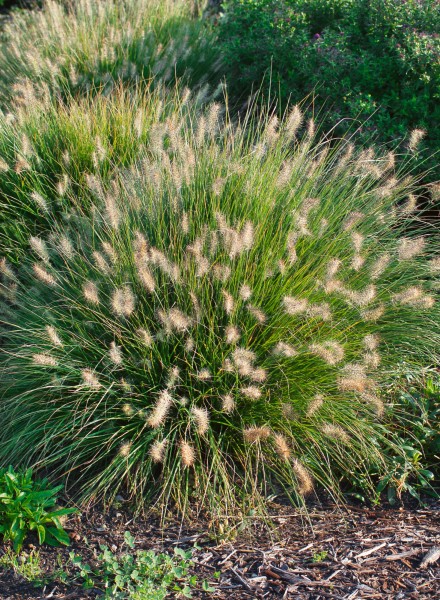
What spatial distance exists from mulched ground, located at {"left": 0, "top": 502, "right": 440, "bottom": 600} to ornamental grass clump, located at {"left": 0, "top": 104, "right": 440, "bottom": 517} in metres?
0.15

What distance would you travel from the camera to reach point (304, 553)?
316cm

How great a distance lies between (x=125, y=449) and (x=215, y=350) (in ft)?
2.19

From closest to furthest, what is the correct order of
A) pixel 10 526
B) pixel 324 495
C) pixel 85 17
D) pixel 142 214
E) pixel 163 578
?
pixel 163 578 < pixel 10 526 < pixel 324 495 < pixel 142 214 < pixel 85 17

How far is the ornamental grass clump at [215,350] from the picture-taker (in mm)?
3438

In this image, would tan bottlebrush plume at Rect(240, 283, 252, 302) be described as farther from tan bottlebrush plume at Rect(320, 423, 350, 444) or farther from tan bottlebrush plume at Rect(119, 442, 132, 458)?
tan bottlebrush plume at Rect(119, 442, 132, 458)

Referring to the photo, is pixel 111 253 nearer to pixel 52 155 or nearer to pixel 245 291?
pixel 245 291

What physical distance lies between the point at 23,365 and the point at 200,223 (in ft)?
4.09

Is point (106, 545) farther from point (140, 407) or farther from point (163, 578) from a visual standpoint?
point (140, 407)

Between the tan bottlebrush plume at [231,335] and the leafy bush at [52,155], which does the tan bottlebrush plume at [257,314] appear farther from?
the leafy bush at [52,155]

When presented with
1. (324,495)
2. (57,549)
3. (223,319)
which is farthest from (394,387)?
(57,549)

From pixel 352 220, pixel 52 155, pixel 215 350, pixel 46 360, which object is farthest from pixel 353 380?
pixel 52 155

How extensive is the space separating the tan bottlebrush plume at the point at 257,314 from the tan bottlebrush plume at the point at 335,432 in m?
0.59

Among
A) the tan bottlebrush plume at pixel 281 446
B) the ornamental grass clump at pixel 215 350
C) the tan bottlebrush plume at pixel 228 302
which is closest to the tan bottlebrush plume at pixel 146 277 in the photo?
the ornamental grass clump at pixel 215 350

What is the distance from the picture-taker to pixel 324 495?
361cm
